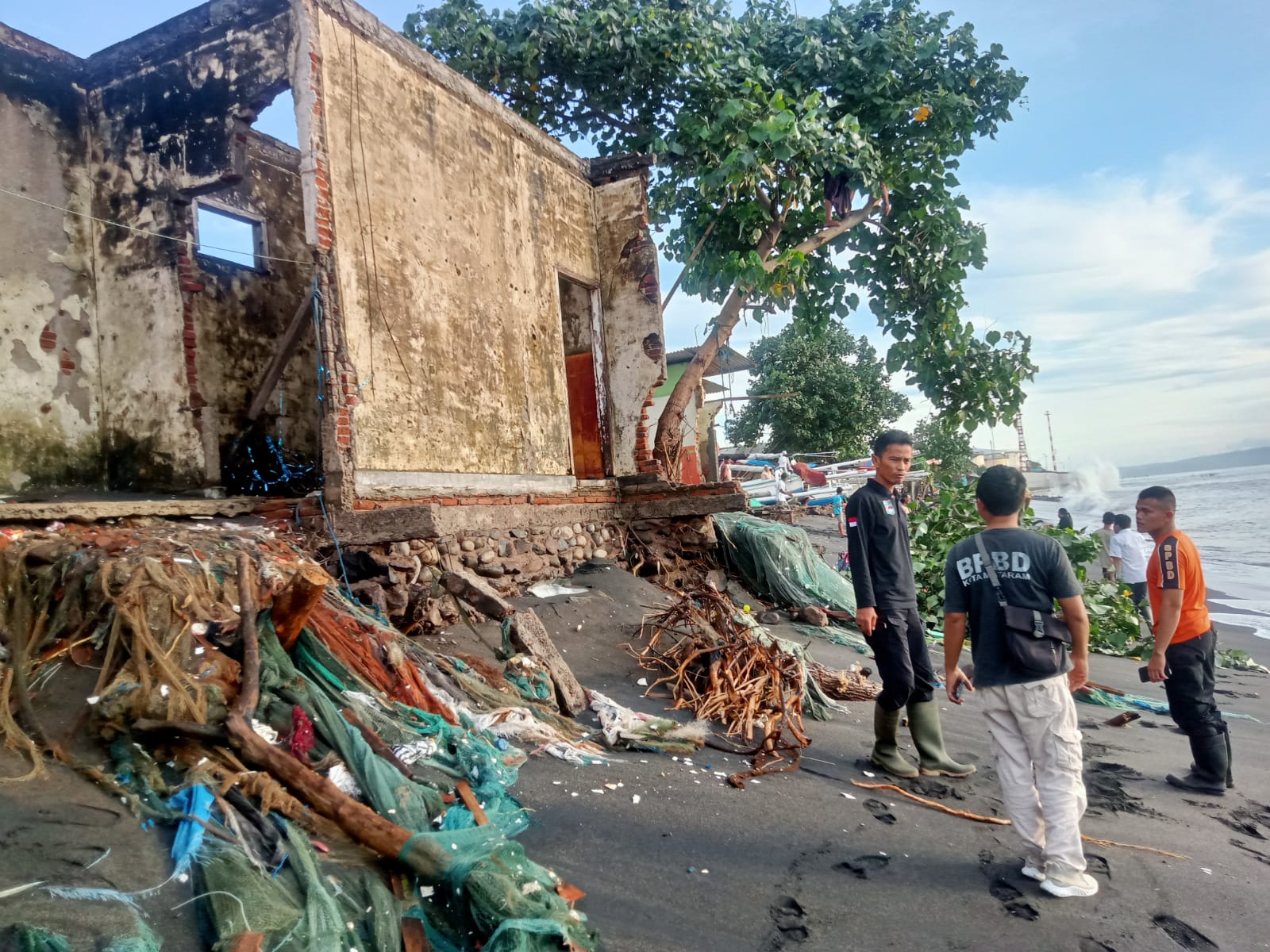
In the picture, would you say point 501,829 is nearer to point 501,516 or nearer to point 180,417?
point 501,516

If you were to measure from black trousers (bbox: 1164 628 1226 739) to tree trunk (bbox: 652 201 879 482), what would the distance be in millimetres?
6092

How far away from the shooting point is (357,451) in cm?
624

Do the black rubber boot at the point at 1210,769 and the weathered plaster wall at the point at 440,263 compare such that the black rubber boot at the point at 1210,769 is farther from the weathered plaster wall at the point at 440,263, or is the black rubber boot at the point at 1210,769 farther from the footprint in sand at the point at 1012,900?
the weathered plaster wall at the point at 440,263

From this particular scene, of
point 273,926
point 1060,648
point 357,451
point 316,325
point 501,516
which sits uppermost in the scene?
point 316,325

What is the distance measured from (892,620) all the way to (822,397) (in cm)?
2289

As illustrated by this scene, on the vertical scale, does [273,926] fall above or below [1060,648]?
below

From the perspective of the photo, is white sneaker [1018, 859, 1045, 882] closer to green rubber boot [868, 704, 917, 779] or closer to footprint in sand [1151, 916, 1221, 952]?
footprint in sand [1151, 916, 1221, 952]

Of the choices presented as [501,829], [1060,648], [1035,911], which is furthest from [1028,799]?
[501,829]

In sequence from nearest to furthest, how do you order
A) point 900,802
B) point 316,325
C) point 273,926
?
point 273,926 → point 900,802 → point 316,325

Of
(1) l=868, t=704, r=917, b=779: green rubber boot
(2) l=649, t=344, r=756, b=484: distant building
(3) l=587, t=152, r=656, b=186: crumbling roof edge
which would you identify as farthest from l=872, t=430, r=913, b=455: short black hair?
(2) l=649, t=344, r=756, b=484: distant building

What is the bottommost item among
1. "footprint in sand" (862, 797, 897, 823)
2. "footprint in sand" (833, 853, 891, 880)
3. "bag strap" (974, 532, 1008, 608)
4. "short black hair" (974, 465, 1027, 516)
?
"footprint in sand" (862, 797, 897, 823)

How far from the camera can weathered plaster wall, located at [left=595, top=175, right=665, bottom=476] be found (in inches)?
397

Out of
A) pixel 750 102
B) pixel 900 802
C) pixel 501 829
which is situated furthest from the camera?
pixel 750 102

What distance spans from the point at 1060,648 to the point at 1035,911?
1021 millimetres
